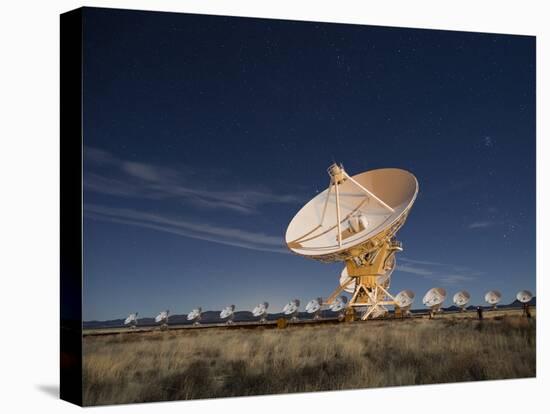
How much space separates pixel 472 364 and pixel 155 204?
6.78 m

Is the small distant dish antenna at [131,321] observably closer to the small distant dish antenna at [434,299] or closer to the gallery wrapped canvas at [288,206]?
the gallery wrapped canvas at [288,206]

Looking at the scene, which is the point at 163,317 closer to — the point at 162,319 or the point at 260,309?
the point at 162,319

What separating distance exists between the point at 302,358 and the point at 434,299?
9.49 feet

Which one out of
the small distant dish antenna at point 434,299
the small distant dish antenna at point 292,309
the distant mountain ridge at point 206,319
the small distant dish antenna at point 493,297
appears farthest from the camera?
the small distant dish antenna at point 493,297

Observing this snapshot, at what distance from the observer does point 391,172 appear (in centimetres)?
2328

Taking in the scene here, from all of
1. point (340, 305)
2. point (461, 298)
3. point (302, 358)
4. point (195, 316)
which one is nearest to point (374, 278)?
point (340, 305)

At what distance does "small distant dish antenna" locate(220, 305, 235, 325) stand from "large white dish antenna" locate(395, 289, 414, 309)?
10.5 ft

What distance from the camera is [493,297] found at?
24156 millimetres

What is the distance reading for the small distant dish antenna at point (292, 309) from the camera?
73.9 feet

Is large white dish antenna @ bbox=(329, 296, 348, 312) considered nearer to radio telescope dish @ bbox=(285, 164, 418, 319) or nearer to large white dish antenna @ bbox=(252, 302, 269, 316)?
radio telescope dish @ bbox=(285, 164, 418, 319)

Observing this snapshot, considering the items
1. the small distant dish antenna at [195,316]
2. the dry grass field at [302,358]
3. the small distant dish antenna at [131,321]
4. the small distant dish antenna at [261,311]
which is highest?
the small distant dish antenna at [261,311]

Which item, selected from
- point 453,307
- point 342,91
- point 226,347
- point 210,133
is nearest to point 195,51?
point 210,133

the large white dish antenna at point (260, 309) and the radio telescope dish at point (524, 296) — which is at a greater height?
the radio telescope dish at point (524, 296)

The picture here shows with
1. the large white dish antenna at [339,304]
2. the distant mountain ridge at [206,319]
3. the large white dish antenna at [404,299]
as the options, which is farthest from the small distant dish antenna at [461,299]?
the large white dish antenna at [339,304]
